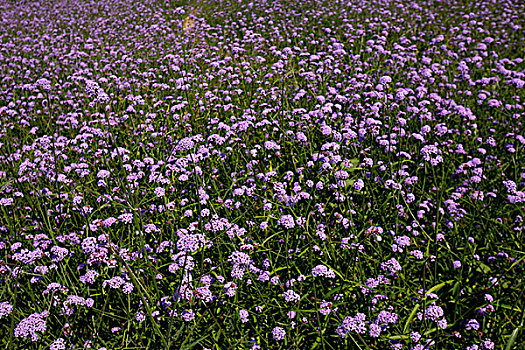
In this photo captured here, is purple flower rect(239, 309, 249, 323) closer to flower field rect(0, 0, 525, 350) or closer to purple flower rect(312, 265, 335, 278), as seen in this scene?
flower field rect(0, 0, 525, 350)

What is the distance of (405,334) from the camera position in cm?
203

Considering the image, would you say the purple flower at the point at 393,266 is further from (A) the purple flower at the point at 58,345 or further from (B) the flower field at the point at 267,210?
(A) the purple flower at the point at 58,345

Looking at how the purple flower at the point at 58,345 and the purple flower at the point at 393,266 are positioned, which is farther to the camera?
the purple flower at the point at 393,266

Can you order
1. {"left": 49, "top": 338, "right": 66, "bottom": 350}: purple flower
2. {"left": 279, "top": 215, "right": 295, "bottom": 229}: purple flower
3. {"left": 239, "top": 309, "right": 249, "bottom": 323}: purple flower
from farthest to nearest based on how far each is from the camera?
{"left": 279, "top": 215, "right": 295, "bottom": 229}: purple flower < {"left": 239, "top": 309, "right": 249, "bottom": 323}: purple flower < {"left": 49, "top": 338, "right": 66, "bottom": 350}: purple flower

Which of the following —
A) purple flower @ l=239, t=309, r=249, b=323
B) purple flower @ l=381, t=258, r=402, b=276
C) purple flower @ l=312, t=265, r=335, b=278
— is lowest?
purple flower @ l=239, t=309, r=249, b=323

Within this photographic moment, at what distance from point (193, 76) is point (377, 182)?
136 inches

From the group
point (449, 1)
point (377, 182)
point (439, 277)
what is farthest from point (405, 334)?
point (449, 1)

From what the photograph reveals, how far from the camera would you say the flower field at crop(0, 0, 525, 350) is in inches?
88.0

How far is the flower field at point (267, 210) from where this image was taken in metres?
2.24

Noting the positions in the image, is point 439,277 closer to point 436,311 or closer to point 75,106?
point 436,311

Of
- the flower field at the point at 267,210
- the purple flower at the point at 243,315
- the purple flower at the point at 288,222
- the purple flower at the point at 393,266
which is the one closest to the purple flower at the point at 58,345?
the flower field at the point at 267,210

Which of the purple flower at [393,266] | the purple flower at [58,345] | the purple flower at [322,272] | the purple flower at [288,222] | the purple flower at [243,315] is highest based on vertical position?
the purple flower at [288,222]

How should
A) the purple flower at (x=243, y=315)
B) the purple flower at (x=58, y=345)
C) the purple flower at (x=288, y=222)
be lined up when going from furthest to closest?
the purple flower at (x=288, y=222), the purple flower at (x=243, y=315), the purple flower at (x=58, y=345)

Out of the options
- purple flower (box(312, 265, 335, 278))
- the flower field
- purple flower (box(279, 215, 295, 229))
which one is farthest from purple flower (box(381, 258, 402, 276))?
purple flower (box(279, 215, 295, 229))
